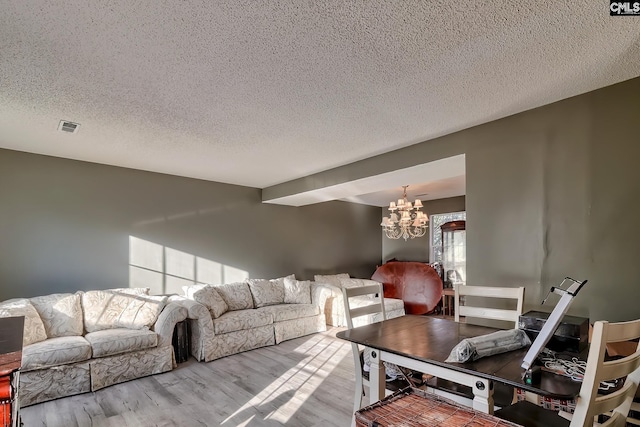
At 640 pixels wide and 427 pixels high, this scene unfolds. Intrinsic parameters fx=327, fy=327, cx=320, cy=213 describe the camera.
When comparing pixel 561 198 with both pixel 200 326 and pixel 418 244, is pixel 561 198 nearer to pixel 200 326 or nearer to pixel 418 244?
pixel 200 326

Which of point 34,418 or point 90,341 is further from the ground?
point 90,341

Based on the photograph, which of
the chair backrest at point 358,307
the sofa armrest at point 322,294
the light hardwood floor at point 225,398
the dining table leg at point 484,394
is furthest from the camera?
the sofa armrest at point 322,294

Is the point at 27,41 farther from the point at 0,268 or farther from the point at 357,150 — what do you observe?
the point at 0,268

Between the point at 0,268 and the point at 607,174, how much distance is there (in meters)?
5.97

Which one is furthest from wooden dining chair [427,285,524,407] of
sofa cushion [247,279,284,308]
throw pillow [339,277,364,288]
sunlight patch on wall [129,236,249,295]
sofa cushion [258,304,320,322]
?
sunlight patch on wall [129,236,249,295]

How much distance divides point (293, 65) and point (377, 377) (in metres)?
1.96

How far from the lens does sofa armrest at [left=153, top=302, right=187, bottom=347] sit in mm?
3699

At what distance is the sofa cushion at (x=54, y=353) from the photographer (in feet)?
9.55

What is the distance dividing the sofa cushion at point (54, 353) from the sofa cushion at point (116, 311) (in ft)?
1.42

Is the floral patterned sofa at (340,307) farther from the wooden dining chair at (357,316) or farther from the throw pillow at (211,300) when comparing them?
the wooden dining chair at (357,316)

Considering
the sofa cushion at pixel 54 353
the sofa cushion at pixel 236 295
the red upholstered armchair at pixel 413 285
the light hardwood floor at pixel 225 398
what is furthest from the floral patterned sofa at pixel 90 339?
the red upholstered armchair at pixel 413 285

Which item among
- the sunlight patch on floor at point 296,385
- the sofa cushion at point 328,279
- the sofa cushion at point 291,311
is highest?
the sofa cushion at point 328,279

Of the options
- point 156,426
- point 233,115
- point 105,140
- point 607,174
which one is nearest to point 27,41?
point 233,115

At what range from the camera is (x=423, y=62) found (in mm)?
2033
